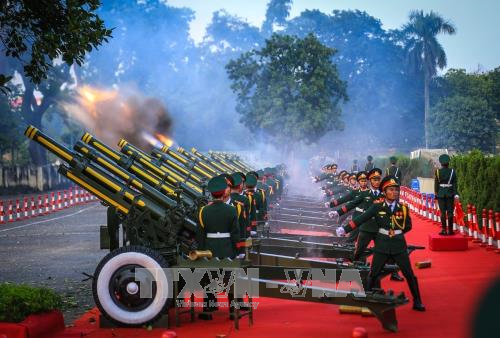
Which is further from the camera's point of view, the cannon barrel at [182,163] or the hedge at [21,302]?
the cannon barrel at [182,163]

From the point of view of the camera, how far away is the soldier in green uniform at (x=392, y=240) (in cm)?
1016

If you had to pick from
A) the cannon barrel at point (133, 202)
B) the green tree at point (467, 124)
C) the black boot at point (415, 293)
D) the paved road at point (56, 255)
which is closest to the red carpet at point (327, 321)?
the black boot at point (415, 293)

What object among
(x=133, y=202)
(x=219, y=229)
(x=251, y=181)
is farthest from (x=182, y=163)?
(x=219, y=229)

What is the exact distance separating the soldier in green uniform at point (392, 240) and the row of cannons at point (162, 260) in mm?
322

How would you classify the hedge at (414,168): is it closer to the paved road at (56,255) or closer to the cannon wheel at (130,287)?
the paved road at (56,255)

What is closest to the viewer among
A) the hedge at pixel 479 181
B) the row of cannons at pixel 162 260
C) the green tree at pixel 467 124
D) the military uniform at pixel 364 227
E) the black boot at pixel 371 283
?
the row of cannons at pixel 162 260

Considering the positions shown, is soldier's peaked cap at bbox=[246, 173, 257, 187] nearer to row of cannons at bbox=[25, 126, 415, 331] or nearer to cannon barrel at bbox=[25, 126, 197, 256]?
row of cannons at bbox=[25, 126, 415, 331]

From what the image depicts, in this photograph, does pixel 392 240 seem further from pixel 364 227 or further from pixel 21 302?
pixel 21 302

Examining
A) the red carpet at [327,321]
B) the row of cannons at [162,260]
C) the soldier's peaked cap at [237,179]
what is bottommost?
the red carpet at [327,321]

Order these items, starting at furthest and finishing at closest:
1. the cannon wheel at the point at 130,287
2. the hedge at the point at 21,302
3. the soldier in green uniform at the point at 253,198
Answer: the soldier in green uniform at the point at 253,198
the cannon wheel at the point at 130,287
the hedge at the point at 21,302

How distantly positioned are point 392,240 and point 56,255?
35.5 feet

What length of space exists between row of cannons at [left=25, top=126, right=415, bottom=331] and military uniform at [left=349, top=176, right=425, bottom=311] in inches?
12.9

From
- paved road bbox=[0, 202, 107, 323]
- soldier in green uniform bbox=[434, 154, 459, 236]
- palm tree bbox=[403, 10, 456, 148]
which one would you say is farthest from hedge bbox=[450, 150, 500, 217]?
palm tree bbox=[403, 10, 456, 148]

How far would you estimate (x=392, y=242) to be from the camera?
33.4ft
